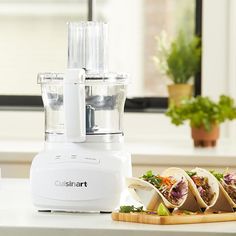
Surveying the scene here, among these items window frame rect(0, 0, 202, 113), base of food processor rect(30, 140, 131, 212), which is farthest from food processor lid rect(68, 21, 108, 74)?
window frame rect(0, 0, 202, 113)

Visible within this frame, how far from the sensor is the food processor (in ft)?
6.35

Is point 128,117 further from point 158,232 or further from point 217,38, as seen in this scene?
point 158,232

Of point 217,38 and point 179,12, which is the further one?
point 179,12

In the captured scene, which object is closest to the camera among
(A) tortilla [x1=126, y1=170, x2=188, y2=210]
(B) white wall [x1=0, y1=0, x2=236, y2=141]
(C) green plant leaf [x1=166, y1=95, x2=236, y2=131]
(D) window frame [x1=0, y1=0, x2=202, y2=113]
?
(A) tortilla [x1=126, y1=170, x2=188, y2=210]

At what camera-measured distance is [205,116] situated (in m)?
3.71

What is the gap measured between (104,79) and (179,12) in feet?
7.95

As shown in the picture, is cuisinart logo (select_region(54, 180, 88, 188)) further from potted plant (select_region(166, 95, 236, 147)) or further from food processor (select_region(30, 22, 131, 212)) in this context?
potted plant (select_region(166, 95, 236, 147))

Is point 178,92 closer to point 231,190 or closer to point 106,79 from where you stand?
point 106,79

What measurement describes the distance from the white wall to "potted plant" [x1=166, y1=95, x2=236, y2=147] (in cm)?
40

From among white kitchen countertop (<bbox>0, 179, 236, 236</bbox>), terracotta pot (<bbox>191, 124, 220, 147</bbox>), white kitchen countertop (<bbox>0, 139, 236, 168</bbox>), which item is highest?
terracotta pot (<bbox>191, 124, 220, 147</bbox>)

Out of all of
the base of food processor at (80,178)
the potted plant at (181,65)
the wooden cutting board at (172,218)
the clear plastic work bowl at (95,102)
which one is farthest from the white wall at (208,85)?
the wooden cutting board at (172,218)

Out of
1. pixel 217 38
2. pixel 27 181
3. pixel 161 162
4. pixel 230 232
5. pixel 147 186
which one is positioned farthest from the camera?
pixel 217 38

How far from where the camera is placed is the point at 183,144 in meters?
3.87

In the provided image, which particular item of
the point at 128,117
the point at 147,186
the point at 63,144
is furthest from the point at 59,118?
the point at 128,117
